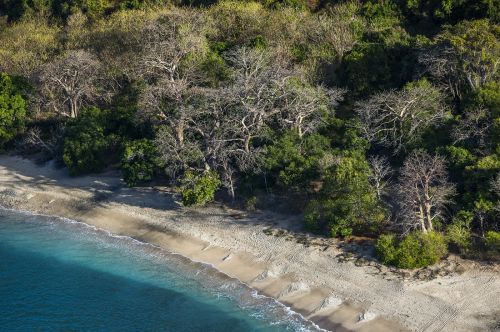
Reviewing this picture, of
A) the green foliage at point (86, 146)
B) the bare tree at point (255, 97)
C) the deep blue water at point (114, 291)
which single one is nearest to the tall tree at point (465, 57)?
the bare tree at point (255, 97)

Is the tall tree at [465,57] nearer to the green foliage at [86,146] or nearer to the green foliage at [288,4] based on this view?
the green foliage at [288,4]

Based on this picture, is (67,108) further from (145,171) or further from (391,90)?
(391,90)

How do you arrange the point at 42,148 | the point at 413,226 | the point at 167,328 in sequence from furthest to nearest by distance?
1. the point at 42,148
2. the point at 413,226
3. the point at 167,328

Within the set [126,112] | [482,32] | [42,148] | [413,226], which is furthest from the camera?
[42,148]

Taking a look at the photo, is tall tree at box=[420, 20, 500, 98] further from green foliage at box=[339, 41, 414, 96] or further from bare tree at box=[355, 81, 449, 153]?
green foliage at box=[339, 41, 414, 96]

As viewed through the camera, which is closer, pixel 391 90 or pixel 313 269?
pixel 313 269

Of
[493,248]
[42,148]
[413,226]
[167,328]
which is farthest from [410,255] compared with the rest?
[42,148]
